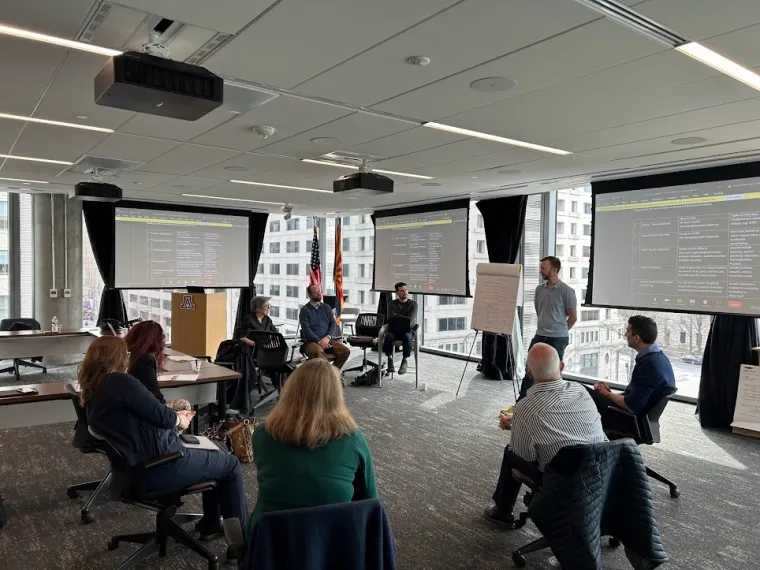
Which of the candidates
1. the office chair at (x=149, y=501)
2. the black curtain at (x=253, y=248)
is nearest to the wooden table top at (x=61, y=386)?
the office chair at (x=149, y=501)

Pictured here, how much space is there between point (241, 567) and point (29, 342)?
20.9ft

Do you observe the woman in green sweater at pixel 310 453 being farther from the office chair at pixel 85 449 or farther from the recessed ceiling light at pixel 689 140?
the recessed ceiling light at pixel 689 140

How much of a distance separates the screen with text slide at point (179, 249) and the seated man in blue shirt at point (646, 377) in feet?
24.4

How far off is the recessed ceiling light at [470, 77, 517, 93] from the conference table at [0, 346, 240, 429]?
274 cm

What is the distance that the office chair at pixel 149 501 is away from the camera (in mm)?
2646

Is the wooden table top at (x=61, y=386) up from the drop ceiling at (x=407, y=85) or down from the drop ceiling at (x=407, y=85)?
down

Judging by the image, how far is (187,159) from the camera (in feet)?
17.9

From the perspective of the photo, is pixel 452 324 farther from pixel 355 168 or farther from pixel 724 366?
pixel 724 366

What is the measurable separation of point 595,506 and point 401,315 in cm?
539

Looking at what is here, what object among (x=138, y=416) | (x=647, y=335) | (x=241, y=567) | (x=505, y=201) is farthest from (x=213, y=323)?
(x=241, y=567)

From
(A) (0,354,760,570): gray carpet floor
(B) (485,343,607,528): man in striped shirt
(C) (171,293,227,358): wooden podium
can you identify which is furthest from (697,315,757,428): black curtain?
(C) (171,293,227,358): wooden podium

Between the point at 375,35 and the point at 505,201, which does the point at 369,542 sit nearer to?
the point at 375,35

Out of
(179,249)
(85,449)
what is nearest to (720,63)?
(85,449)

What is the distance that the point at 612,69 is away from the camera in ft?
9.49
